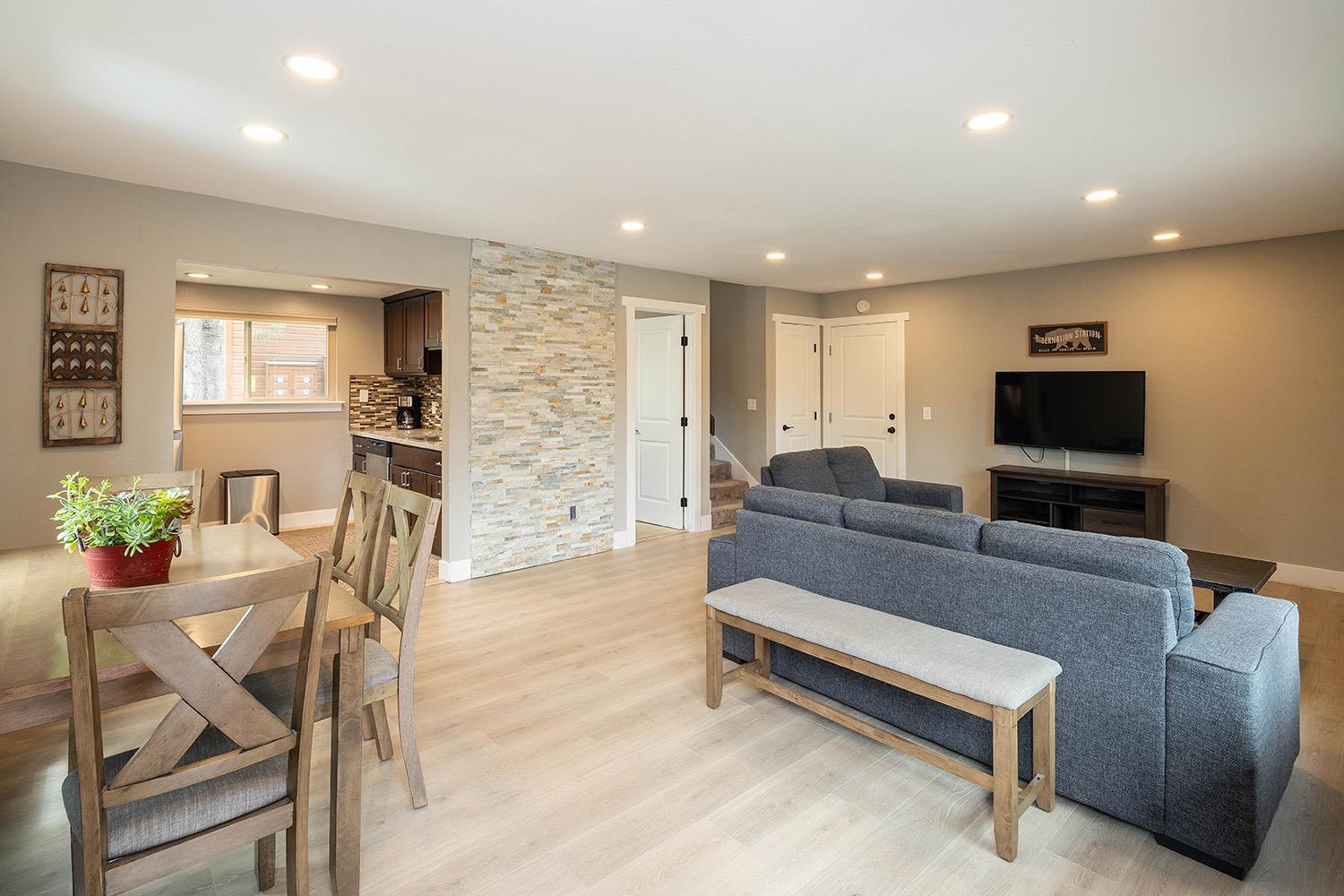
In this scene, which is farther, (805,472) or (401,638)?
Answer: (805,472)

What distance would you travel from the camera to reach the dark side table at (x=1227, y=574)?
3.23 meters

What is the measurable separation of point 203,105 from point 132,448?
6.50 feet

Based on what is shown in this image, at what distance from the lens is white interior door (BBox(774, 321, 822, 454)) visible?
713cm

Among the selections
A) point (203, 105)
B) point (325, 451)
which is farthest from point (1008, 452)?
point (325, 451)

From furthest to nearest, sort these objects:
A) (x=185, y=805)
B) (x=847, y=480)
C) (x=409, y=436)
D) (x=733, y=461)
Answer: (x=733, y=461) → (x=409, y=436) → (x=847, y=480) → (x=185, y=805)

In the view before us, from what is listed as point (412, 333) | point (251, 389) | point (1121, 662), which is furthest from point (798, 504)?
point (251, 389)

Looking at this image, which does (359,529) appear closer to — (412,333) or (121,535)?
(121,535)

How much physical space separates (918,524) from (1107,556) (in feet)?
2.12

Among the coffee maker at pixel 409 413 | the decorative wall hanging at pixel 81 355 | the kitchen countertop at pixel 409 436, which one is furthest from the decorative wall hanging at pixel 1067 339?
the decorative wall hanging at pixel 81 355

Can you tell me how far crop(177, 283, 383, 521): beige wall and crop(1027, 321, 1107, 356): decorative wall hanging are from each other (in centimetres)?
637

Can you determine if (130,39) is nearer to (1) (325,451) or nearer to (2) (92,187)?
(2) (92,187)

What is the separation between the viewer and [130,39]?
6.89 feet

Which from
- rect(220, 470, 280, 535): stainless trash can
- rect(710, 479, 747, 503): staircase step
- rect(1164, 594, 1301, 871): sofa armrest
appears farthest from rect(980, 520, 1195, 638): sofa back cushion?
rect(220, 470, 280, 535): stainless trash can

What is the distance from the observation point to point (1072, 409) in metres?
5.73
